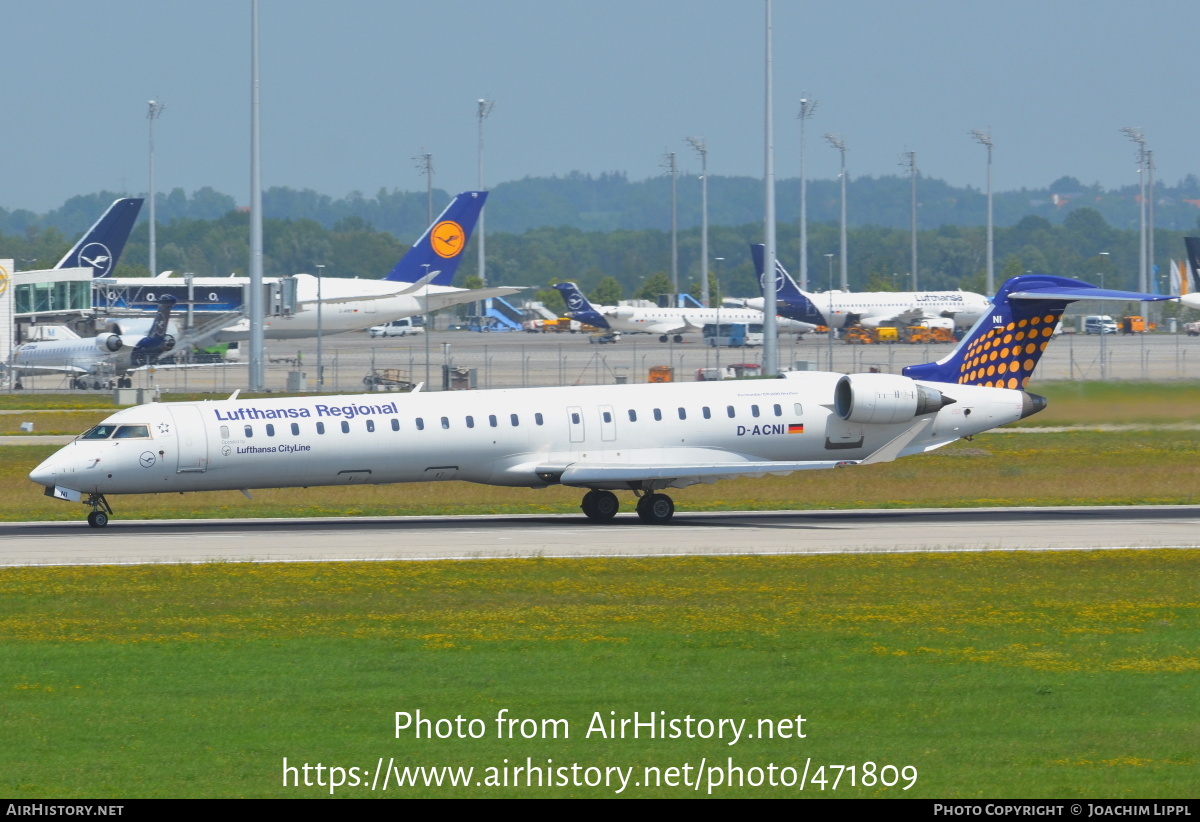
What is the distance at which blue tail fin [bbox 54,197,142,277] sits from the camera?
107 metres

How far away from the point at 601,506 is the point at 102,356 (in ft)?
176

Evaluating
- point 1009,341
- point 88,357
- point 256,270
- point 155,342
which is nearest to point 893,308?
point 155,342

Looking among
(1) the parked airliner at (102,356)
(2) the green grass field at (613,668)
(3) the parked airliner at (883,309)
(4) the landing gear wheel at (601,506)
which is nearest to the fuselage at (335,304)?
(1) the parked airliner at (102,356)

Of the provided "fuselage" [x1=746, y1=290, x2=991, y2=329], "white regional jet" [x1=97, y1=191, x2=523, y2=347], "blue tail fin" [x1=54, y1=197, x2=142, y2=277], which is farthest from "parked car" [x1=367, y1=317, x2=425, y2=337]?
"white regional jet" [x1=97, y1=191, x2=523, y2=347]

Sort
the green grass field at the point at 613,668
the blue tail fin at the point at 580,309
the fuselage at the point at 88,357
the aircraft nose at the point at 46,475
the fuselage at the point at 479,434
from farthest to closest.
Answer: the blue tail fin at the point at 580,309 → the fuselage at the point at 88,357 → the fuselage at the point at 479,434 → the aircraft nose at the point at 46,475 → the green grass field at the point at 613,668

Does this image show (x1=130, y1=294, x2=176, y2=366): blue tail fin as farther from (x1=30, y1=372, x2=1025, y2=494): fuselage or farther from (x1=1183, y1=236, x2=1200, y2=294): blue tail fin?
(x1=1183, y1=236, x2=1200, y2=294): blue tail fin

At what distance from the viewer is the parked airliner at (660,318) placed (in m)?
133

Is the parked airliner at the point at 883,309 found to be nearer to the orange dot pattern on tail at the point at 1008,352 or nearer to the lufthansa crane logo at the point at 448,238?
the lufthansa crane logo at the point at 448,238

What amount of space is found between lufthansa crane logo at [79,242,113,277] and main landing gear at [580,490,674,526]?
77800 millimetres

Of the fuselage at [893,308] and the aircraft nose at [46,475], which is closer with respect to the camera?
the aircraft nose at [46,475]

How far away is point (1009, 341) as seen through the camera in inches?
1563

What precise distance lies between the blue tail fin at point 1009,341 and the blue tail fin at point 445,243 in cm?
5512

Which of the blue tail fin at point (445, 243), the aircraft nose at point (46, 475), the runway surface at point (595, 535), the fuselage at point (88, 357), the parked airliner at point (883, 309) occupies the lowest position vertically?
the runway surface at point (595, 535)

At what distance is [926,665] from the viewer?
19.5 m
